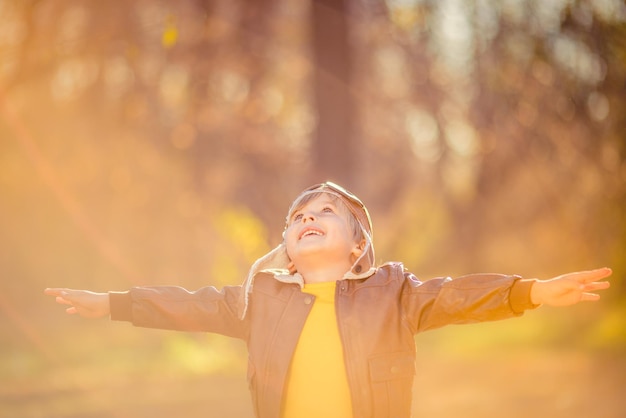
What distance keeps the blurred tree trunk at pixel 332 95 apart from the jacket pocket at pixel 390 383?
588cm

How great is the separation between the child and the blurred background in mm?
3079

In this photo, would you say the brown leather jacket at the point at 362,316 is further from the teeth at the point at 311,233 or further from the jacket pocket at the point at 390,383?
the teeth at the point at 311,233

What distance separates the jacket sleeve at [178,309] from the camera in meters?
3.81

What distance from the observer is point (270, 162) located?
535 inches

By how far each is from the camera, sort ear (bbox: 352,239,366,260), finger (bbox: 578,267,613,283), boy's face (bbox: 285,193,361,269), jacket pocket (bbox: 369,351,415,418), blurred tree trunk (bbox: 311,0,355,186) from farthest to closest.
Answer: blurred tree trunk (bbox: 311,0,355,186), ear (bbox: 352,239,366,260), boy's face (bbox: 285,193,361,269), jacket pocket (bbox: 369,351,415,418), finger (bbox: 578,267,613,283)

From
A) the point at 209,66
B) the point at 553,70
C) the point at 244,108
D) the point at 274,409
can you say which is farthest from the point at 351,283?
the point at 244,108

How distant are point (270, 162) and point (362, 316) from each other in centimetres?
1014

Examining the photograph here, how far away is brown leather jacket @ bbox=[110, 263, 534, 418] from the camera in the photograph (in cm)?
346

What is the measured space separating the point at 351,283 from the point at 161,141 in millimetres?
10013

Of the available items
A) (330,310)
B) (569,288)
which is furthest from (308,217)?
(569,288)

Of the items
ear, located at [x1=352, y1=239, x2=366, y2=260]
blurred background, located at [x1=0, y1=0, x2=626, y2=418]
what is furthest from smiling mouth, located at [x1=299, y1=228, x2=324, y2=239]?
blurred background, located at [x1=0, y1=0, x2=626, y2=418]

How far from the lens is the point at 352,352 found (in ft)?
11.5

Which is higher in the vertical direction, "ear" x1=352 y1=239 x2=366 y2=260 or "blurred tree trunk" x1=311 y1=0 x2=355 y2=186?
"blurred tree trunk" x1=311 y1=0 x2=355 y2=186

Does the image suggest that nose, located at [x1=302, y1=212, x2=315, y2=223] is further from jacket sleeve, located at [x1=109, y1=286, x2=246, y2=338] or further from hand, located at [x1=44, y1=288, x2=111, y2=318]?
hand, located at [x1=44, y1=288, x2=111, y2=318]
